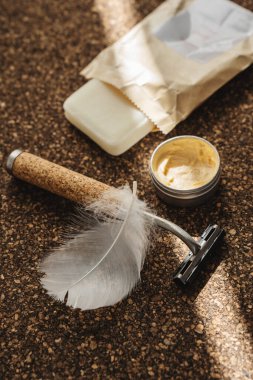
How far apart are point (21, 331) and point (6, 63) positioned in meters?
0.87

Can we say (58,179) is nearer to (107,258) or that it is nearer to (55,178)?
(55,178)

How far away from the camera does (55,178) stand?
1.07m

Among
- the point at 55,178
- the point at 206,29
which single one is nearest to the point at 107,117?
the point at 55,178

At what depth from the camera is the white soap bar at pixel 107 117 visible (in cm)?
119

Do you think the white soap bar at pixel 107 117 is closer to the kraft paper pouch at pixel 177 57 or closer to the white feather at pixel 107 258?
the kraft paper pouch at pixel 177 57

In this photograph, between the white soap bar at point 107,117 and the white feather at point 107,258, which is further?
the white soap bar at point 107,117

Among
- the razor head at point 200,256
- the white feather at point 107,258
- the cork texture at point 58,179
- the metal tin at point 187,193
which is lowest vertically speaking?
the razor head at point 200,256

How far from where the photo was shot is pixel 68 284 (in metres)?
0.93

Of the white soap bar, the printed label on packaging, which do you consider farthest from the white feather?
the printed label on packaging

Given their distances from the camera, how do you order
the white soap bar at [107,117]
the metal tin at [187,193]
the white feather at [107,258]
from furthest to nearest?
the white soap bar at [107,117]
the metal tin at [187,193]
the white feather at [107,258]

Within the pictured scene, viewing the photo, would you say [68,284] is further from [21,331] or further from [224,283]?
[224,283]

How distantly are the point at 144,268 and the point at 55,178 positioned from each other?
292 millimetres

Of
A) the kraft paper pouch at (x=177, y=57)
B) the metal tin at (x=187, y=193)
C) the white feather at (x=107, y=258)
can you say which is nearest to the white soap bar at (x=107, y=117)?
the kraft paper pouch at (x=177, y=57)

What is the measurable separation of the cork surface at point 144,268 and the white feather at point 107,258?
0.21 feet
